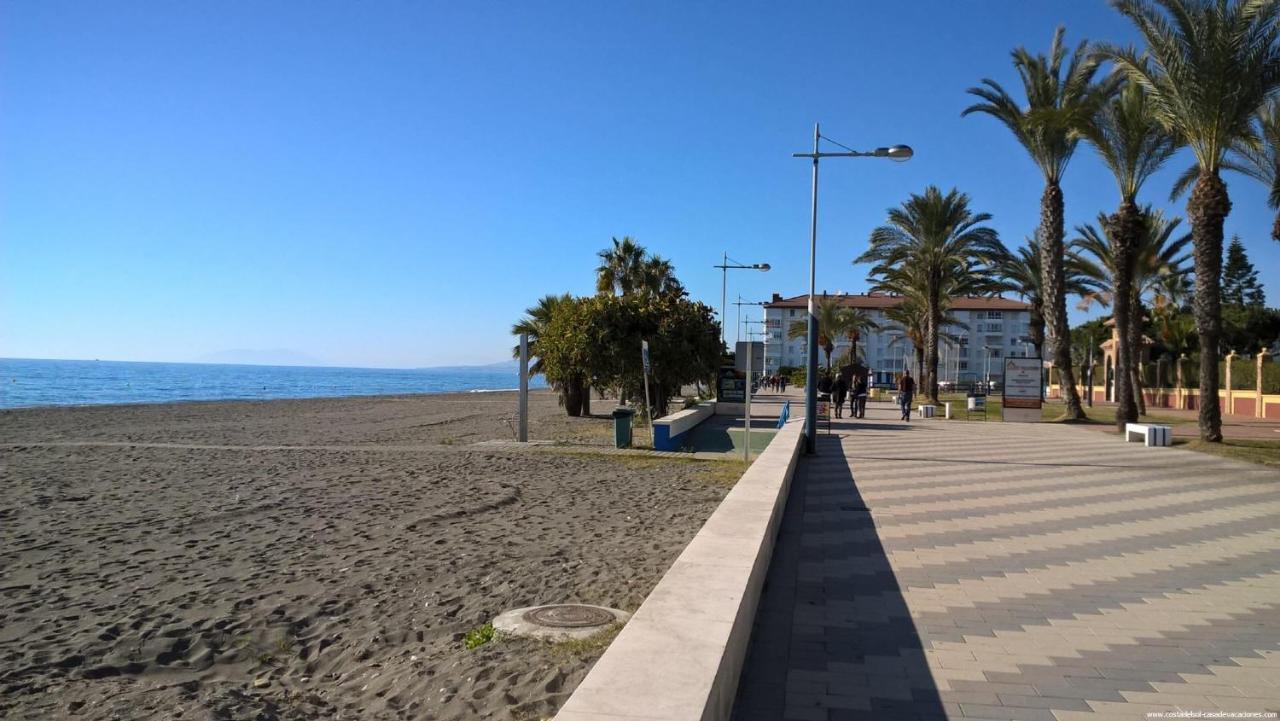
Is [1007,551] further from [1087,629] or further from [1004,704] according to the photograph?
[1004,704]

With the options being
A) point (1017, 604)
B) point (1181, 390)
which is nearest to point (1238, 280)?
point (1181, 390)

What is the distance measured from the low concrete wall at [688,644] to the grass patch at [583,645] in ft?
2.32

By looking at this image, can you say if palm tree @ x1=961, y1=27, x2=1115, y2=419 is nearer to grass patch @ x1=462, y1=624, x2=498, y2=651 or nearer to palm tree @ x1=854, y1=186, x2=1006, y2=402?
palm tree @ x1=854, y1=186, x2=1006, y2=402

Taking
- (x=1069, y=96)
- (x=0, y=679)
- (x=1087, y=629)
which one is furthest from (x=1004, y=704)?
(x=1069, y=96)

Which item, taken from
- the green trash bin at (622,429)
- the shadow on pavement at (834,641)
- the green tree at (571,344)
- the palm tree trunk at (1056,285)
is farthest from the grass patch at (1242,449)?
the green tree at (571,344)

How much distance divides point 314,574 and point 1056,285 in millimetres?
26684

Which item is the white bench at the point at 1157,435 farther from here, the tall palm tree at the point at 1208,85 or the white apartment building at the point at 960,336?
the white apartment building at the point at 960,336

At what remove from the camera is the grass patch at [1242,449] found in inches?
651

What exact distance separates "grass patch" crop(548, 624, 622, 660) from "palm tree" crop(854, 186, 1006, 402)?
34.2 meters

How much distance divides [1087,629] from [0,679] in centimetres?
657

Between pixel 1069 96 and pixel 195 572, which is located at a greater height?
pixel 1069 96

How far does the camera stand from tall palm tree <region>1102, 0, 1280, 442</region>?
17375mm

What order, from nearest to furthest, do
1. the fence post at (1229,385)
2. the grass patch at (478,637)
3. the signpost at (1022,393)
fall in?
the grass patch at (478,637) → the signpost at (1022,393) → the fence post at (1229,385)

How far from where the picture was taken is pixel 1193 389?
3991 cm
